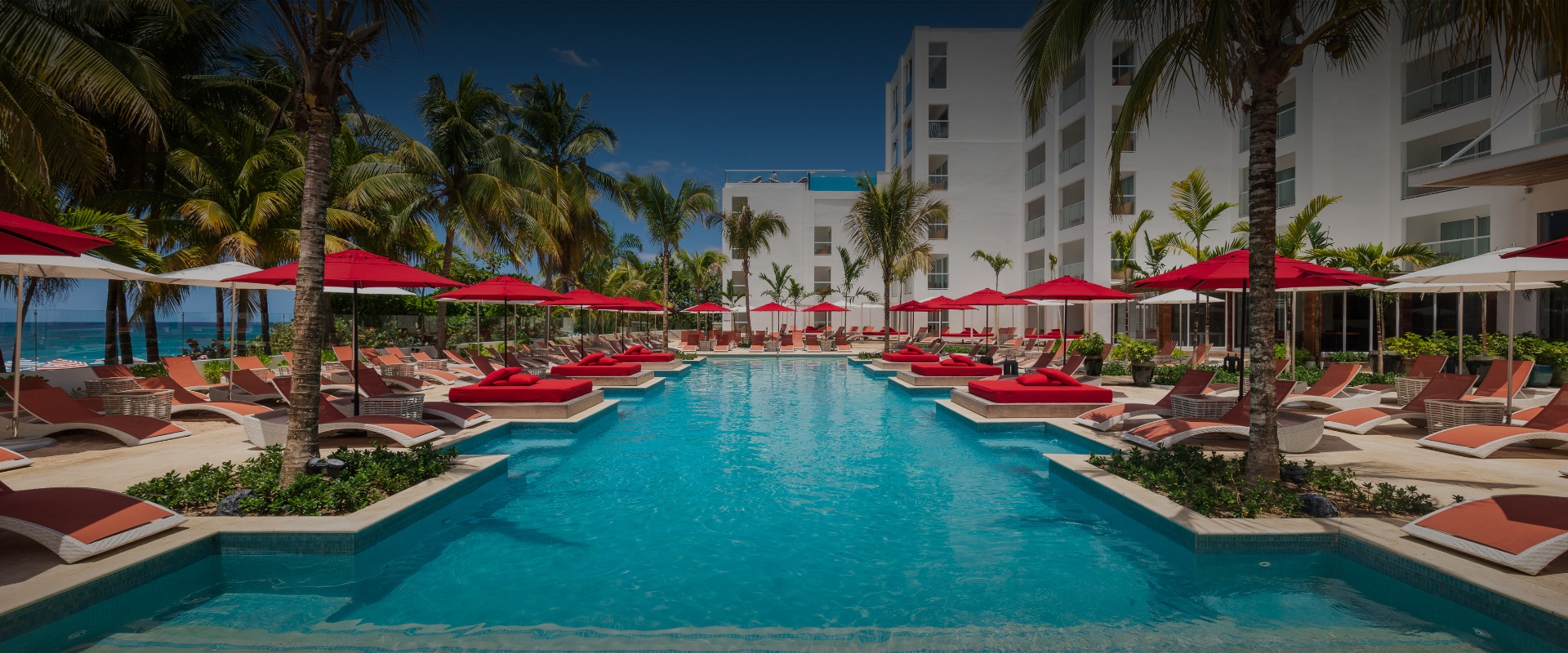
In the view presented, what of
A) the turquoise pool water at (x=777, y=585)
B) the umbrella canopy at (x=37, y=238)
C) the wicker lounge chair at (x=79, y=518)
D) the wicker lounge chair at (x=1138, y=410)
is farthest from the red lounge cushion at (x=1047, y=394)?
the umbrella canopy at (x=37, y=238)

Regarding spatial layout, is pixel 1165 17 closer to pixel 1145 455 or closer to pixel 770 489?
pixel 1145 455

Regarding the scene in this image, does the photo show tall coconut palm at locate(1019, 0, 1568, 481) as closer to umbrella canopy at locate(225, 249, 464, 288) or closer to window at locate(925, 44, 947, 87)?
umbrella canopy at locate(225, 249, 464, 288)

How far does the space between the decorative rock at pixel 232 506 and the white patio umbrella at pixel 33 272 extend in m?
3.92

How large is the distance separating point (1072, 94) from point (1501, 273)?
21624mm

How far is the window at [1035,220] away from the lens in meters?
31.3

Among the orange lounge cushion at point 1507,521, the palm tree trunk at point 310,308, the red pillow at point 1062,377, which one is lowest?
the orange lounge cushion at point 1507,521

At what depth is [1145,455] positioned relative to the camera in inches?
269

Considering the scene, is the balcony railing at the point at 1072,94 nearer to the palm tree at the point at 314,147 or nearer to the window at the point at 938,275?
the window at the point at 938,275

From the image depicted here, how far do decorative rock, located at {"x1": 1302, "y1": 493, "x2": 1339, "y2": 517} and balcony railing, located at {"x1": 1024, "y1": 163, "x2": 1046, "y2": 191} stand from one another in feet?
89.6

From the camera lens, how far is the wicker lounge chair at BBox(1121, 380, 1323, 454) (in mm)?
7188

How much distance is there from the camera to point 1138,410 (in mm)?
8797

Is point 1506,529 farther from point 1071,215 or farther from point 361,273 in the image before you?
point 1071,215

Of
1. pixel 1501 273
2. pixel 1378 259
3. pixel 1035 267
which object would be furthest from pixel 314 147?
pixel 1035 267

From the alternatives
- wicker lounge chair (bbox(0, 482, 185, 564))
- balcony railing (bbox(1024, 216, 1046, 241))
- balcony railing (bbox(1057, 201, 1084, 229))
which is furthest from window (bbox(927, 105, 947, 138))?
wicker lounge chair (bbox(0, 482, 185, 564))
